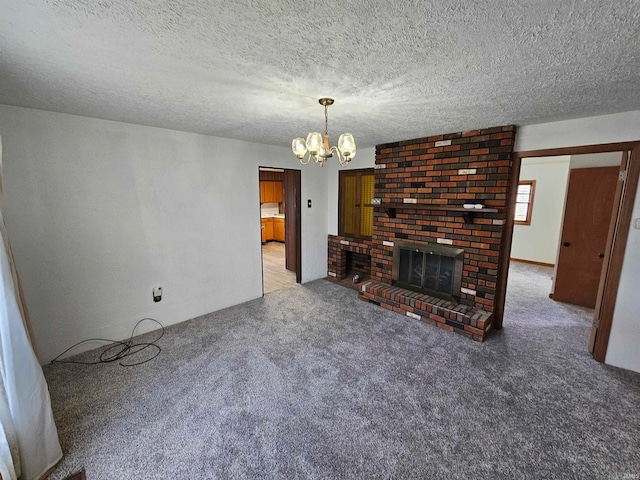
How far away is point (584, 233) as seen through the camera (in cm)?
370

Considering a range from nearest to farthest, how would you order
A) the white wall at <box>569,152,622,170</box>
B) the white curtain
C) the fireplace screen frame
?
the white curtain, the fireplace screen frame, the white wall at <box>569,152,622,170</box>

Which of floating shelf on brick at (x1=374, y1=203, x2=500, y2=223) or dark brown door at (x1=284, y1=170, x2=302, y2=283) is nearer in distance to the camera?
floating shelf on brick at (x1=374, y1=203, x2=500, y2=223)

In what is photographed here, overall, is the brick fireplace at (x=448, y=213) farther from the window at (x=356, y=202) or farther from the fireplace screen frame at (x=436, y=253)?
the window at (x=356, y=202)

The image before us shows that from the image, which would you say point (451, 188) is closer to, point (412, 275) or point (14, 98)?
point (412, 275)

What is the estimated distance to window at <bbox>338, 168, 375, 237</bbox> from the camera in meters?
4.34

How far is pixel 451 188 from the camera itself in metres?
3.17

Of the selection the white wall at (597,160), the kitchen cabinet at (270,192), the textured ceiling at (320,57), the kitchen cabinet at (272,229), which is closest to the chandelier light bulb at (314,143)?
the textured ceiling at (320,57)

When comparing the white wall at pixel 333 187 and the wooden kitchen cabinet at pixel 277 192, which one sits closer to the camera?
the white wall at pixel 333 187

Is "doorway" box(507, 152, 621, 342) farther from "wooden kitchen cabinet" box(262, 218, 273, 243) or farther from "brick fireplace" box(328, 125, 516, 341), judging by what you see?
"wooden kitchen cabinet" box(262, 218, 273, 243)

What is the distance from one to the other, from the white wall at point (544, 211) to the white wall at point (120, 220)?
5.77 m

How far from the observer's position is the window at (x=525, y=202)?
238 inches

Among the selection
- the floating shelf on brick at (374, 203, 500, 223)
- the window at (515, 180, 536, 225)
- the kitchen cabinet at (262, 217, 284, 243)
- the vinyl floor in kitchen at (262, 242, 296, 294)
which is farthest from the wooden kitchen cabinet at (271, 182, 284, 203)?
the window at (515, 180, 536, 225)

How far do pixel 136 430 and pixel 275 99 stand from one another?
2.43 metres

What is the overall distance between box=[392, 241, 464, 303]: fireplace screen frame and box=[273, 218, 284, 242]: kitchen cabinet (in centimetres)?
462
